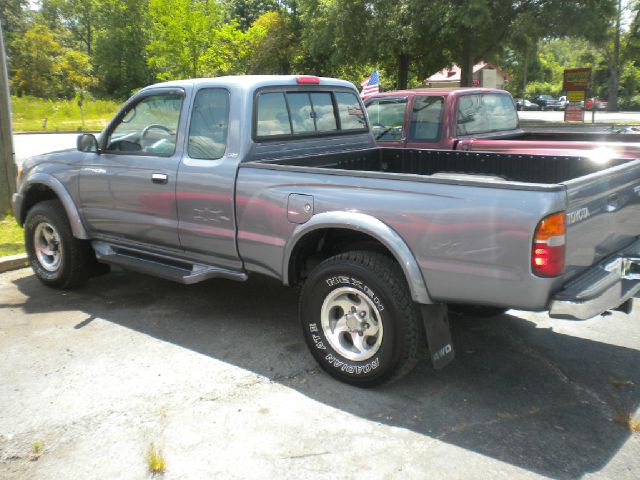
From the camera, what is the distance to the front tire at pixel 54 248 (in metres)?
5.41

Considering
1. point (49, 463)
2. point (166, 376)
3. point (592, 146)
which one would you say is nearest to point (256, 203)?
point (166, 376)

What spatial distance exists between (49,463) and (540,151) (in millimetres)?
5655

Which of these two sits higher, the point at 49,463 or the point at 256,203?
the point at 256,203

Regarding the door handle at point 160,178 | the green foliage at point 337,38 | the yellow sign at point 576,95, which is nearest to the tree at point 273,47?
the green foliage at point 337,38

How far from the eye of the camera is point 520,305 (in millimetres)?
3023

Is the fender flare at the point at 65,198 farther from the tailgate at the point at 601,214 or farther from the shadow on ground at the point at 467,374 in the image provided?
the tailgate at the point at 601,214

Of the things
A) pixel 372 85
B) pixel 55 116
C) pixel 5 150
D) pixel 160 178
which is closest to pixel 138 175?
pixel 160 178

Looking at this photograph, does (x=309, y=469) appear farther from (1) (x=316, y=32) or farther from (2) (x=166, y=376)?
(1) (x=316, y=32)

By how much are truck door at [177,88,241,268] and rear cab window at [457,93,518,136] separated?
Result: 156 inches

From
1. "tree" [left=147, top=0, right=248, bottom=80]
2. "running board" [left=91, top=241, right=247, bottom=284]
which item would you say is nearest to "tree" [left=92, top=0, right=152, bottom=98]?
"tree" [left=147, top=0, right=248, bottom=80]

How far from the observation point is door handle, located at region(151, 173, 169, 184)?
14.9ft

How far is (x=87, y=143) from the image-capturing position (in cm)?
509

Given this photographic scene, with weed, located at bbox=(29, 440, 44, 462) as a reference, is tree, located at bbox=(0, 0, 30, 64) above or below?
above

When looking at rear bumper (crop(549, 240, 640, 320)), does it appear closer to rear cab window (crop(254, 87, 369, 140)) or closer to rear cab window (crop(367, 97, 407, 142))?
rear cab window (crop(254, 87, 369, 140))
